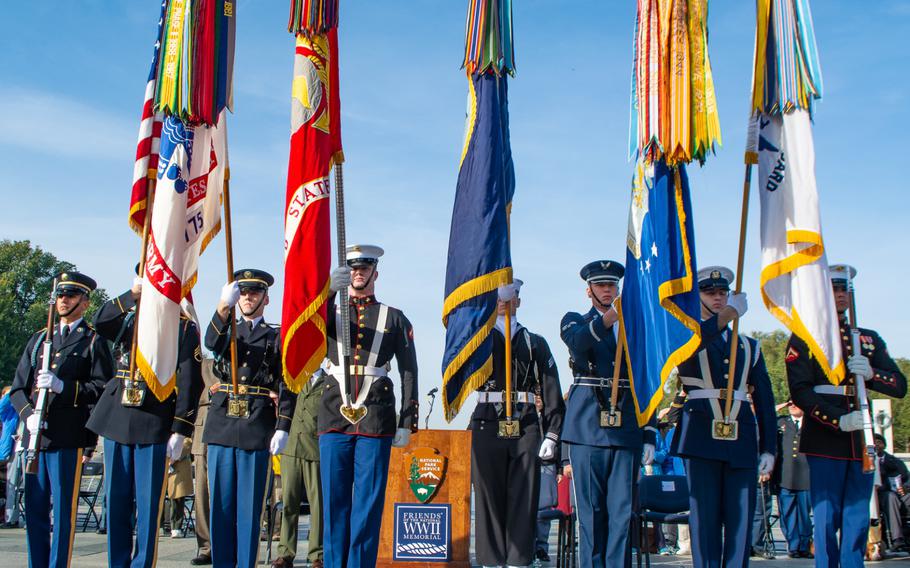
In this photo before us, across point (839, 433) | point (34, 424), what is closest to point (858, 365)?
point (839, 433)

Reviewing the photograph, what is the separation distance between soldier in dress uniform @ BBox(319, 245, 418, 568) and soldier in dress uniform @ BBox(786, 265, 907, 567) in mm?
2902

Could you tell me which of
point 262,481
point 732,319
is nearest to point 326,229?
point 262,481

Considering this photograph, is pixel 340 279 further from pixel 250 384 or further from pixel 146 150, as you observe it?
pixel 146 150

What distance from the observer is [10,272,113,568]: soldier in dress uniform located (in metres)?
6.83

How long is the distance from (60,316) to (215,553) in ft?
7.66

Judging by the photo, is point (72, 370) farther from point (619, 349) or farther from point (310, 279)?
point (619, 349)

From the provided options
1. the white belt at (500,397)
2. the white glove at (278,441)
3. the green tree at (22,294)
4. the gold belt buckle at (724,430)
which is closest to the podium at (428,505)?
the white belt at (500,397)

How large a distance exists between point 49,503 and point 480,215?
3.91 meters

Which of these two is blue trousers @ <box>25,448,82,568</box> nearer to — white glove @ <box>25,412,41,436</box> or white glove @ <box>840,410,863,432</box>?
white glove @ <box>25,412,41,436</box>

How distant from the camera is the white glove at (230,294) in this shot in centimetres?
657

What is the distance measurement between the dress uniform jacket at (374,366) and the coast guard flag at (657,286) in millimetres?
1586

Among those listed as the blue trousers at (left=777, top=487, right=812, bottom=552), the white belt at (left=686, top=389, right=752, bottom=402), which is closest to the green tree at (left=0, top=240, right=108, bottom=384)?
the blue trousers at (left=777, top=487, right=812, bottom=552)

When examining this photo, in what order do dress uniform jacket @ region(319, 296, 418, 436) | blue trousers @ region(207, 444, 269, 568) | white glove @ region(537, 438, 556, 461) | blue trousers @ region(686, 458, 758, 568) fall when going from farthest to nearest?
white glove @ region(537, 438, 556, 461)
blue trousers @ region(207, 444, 269, 568)
dress uniform jacket @ region(319, 296, 418, 436)
blue trousers @ region(686, 458, 758, 568)

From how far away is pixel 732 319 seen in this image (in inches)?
258
